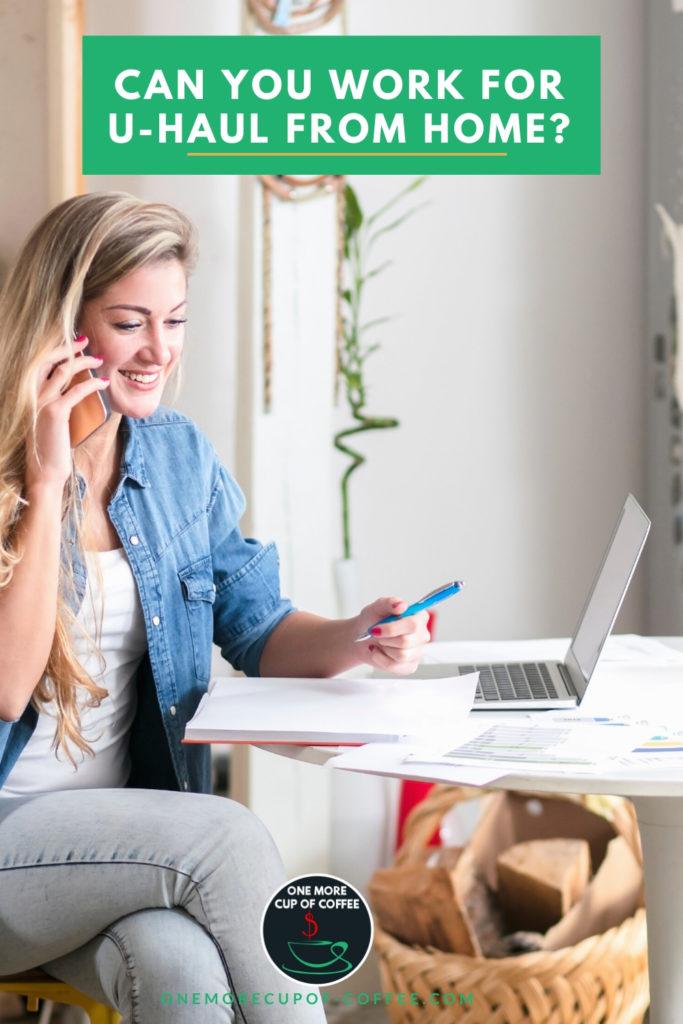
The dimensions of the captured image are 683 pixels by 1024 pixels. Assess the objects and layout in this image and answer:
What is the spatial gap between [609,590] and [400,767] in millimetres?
403

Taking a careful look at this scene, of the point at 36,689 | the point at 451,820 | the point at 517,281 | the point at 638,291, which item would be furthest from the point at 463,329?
the point at 36,689

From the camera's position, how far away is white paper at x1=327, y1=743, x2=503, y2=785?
102 cm

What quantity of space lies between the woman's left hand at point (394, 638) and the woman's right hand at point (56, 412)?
371mm

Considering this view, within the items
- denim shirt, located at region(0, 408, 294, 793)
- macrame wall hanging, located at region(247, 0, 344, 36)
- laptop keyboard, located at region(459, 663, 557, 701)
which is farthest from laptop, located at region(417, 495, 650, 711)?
macrame wall hanging, located at region(247, 0, 344, 36)

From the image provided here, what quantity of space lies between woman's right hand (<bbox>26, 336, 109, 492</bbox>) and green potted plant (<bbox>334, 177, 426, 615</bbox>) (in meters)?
1.13

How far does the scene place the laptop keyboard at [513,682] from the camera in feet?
4.29

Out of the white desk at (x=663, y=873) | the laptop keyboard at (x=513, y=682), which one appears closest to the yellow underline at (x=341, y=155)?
the laptop keyboard at (x=513, y=682)

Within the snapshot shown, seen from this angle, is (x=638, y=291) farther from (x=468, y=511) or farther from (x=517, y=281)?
(x=468, y=511)

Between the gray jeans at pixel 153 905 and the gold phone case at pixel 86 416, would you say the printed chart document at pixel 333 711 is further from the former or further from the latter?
the gold phone case at pixel 86 416

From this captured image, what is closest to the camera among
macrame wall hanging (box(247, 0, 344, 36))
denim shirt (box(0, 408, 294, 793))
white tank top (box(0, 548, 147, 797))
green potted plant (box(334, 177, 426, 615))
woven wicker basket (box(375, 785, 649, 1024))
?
white tank top (box(0, 548, 147, 797))

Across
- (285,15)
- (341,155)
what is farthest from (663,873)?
(285,15)

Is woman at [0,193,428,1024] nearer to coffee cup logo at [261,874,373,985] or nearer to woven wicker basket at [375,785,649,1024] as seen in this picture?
coffee cup logo at [261,874,373,985]

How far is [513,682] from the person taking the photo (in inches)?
54.1

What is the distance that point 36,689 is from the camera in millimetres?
1237
